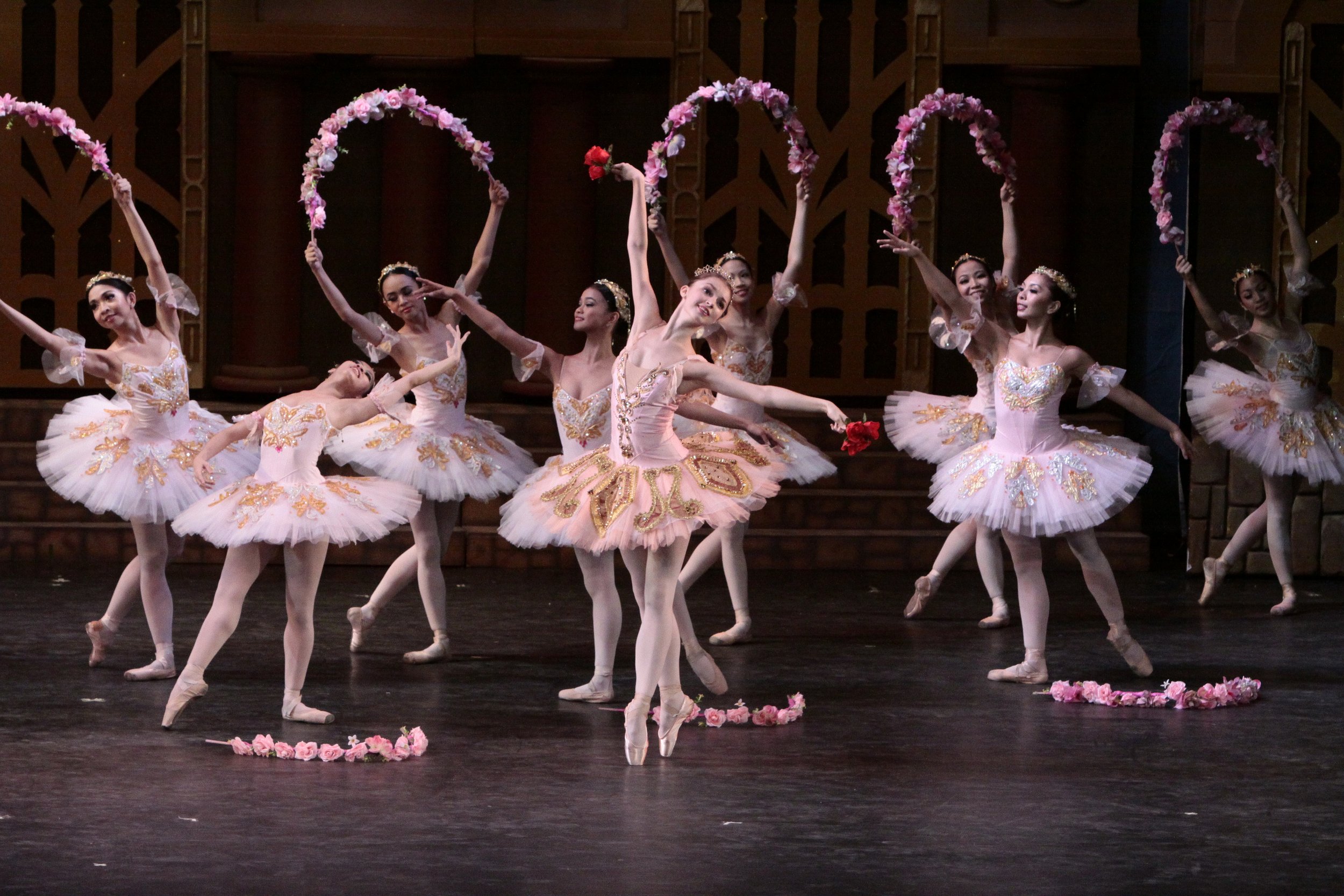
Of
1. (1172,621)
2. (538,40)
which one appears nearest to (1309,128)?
(1172,621)

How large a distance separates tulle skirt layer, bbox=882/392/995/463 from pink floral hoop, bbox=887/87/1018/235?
798 millimetres

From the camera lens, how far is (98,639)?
6.43 meters

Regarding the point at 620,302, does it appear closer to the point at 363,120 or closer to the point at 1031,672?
the point at 363,120

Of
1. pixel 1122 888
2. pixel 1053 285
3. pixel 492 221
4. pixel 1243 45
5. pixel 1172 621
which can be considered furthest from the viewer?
pixel 1243 45

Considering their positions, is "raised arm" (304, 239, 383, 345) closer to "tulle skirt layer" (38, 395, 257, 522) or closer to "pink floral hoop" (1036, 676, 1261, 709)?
"tulle skirt layer" (38, 395, 257, 522)

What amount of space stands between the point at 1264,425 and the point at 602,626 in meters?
3.74

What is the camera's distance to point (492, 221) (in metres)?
7.30

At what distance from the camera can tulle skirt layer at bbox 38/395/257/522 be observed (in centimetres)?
627

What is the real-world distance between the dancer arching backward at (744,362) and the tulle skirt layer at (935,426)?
0.43 m

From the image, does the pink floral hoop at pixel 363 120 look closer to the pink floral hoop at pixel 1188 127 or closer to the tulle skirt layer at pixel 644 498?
the tulle skirt layer at pixel 644 498

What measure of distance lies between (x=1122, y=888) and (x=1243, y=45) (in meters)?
6.48

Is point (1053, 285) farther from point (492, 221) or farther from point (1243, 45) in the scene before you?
point (1243, 45)

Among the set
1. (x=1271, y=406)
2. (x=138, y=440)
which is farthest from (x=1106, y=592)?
(x=138, y=440)

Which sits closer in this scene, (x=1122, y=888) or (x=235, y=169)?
(x=1122, y=888)
